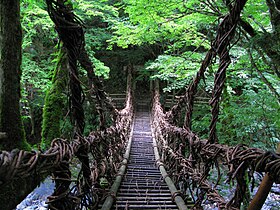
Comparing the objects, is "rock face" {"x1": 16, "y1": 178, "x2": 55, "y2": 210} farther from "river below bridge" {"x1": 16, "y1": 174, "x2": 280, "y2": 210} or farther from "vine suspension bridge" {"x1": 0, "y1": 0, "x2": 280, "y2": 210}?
"vine suspension bridge" {"x1": 0, "y1": 0, "x2": 280, "y2": 210}

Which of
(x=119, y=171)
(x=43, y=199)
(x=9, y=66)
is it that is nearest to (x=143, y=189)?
(x=119, y=171)

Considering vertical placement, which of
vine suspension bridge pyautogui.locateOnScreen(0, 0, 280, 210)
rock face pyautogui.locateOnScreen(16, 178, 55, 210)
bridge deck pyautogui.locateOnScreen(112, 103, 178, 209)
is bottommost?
rock face pyautogui.locateOnScreen(16, 178, 55, 210)

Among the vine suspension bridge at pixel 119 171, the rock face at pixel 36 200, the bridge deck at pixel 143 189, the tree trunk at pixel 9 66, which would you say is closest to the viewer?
the vine suspension bridge at pixel 119 171

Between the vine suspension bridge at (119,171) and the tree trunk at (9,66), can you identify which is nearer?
the vine suspension bridge at (119,171)

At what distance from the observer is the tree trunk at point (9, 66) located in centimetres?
216

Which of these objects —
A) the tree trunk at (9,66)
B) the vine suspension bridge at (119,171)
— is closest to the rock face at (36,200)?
the tree trunk at (9,66)

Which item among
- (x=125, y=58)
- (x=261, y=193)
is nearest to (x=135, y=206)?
(x=261, y=193)

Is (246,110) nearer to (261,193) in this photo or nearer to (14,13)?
(261,193)

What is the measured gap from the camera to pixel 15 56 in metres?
2.25

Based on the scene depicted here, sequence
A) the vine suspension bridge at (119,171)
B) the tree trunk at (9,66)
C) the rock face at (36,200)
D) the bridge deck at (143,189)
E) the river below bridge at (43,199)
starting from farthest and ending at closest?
the rock face at (36,200) → the river below bridge at (43,199) → the tree trunk at (9,66) → the bridge deck at (143,189) → the vine suspension bridge at (119,171)

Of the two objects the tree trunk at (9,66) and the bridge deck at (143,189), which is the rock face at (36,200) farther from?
the tree trunk at (9,66)

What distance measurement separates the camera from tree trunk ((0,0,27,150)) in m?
2.16

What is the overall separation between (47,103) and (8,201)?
2388 mm

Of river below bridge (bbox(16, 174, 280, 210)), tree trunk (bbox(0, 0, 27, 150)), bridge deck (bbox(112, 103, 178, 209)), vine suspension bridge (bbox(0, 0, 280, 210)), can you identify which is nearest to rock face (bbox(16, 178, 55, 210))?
river below bridge (bbox(16, 174, 280, 210))
